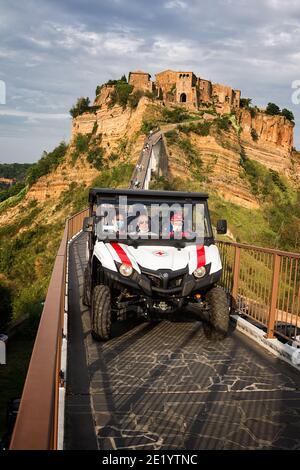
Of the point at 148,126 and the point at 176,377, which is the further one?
the point at 148,126

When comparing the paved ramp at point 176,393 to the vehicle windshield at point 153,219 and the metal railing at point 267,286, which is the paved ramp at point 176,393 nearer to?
the metal railing at point 267,286

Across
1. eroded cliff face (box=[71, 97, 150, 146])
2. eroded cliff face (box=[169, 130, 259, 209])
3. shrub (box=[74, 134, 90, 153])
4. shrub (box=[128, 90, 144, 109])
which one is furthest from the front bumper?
shrub (box=[74, 134, 90, 153])

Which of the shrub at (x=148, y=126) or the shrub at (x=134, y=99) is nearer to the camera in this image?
the shrub at (x=148, y=126)

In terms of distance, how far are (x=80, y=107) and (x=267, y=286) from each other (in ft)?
203

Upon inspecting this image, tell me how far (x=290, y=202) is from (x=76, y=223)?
41.1m

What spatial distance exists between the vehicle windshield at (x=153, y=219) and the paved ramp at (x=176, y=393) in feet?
4.97

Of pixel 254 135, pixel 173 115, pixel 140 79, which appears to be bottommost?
pixel 254 135

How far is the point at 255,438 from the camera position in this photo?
408 centimetres

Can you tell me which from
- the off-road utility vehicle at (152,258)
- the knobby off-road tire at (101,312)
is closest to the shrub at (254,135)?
the off-road utility vehicle at (152,258)

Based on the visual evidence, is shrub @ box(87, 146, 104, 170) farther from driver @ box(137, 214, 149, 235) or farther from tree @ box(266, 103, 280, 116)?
driver @ box(137, 214, 149, 235)

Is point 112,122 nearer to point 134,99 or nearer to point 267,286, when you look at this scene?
point 134,99

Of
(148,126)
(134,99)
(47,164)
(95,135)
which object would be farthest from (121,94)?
(47,164)

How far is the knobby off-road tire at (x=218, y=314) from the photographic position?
6.75 meters

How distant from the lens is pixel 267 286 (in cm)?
713
